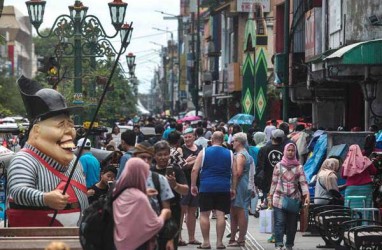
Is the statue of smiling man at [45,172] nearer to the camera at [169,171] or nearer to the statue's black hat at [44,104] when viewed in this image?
the statue's black hat at [44,104]

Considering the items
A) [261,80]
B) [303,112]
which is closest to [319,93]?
[261,80]

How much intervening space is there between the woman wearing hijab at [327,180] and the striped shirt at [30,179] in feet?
26.2

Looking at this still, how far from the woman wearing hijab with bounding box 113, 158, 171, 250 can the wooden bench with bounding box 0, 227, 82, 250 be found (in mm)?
766

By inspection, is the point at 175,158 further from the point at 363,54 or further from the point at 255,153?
the point at 255,153

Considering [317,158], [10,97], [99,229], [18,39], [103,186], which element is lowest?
[10,97]

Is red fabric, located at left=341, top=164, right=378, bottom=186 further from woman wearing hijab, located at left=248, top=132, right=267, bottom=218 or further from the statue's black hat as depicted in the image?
the statue's black hat

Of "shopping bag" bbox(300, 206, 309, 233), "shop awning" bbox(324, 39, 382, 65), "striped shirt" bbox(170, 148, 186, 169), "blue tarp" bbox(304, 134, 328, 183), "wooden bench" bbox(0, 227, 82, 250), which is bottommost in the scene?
"shopping bag" bbox(300, 206, 309, 233)

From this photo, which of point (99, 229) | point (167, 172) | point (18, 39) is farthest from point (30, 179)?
point (18, 39)

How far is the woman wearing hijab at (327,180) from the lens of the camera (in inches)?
758

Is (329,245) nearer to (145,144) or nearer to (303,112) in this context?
(145,144)

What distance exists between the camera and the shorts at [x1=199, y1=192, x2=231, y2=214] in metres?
18.1

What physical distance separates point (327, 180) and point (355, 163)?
149 centimetres

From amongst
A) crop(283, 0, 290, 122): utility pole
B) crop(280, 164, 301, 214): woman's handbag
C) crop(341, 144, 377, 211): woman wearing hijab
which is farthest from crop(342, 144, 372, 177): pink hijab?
crop(283, 0, 290, 122): utility pole

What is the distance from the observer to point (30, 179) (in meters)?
11.6
